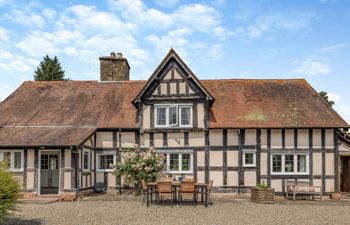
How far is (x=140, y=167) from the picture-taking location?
728 inches

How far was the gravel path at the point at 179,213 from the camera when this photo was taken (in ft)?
39.5

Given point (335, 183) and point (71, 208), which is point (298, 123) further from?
point (71, 208)

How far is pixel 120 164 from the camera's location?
19.2m

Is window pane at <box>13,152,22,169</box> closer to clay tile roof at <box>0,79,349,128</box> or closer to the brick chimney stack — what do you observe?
clay tile roof at <box>0,79,349,128</box>

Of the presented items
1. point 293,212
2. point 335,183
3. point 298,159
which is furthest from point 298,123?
point 293,212

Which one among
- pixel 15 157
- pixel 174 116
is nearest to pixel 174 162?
pixel 174 116

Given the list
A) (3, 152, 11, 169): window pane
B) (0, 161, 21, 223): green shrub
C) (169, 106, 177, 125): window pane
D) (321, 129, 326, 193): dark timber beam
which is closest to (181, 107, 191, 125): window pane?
(169, 106, 177, 125): window pane

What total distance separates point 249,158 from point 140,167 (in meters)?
5.77

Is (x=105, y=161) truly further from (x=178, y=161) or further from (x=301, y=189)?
(x=301, y=189)

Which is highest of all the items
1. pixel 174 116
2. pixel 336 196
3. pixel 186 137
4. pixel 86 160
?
pixel 174 116

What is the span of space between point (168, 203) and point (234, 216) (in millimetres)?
3945

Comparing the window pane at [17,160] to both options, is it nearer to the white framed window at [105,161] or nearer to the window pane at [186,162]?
the white framed window at [105,161]

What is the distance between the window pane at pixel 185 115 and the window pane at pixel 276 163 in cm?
479

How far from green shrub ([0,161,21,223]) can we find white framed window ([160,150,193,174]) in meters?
10.8
